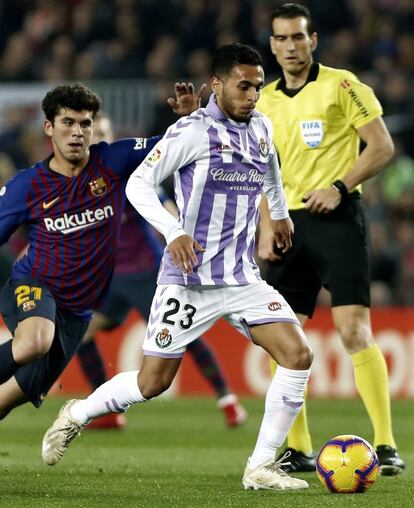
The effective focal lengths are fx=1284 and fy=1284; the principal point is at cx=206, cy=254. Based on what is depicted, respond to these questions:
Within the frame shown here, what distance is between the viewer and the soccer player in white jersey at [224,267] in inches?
241

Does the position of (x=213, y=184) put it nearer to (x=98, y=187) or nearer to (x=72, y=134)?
(x=98, y=187)

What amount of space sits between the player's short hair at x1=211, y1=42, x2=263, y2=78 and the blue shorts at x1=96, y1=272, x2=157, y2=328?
3.99 metres

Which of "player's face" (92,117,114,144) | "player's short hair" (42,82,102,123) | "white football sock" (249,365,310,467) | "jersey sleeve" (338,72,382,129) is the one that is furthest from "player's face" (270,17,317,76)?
"player's face" (92,117,114,144)

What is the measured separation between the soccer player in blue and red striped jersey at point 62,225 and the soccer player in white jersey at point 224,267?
1.53 feet

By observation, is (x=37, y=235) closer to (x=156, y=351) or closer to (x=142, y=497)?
(x=156, y=351)

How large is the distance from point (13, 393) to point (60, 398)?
6.45 metres

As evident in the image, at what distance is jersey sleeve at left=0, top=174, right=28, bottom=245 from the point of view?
21.1 ft

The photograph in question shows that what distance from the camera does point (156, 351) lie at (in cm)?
615

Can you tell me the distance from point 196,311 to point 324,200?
1.15m

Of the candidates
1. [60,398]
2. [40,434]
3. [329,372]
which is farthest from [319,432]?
[60,398]

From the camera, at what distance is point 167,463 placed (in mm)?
7582

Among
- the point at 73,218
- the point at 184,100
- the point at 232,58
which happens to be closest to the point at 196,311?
the point at 73,218

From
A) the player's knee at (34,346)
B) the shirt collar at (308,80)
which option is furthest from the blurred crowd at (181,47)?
the player's knee at (34,346)

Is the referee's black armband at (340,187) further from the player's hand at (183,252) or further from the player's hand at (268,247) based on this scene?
the player's hand at (183,252)
